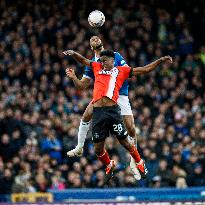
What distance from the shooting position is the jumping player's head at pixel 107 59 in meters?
16.3

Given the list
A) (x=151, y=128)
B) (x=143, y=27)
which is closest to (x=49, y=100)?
(x=151, y=128)

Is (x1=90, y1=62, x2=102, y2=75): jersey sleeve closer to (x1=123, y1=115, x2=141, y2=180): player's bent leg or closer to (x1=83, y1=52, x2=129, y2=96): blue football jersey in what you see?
(x1=83, y1=52, x2=129, y2=96): blue football jersey

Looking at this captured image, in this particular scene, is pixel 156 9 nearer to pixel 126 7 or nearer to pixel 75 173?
pixel 126 7

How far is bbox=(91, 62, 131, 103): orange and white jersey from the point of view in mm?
16500

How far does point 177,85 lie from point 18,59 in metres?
5.25

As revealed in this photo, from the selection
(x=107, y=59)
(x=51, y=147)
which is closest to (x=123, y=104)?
(x=107, y=59)

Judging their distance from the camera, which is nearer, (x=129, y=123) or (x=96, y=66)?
(x=96, y=66)

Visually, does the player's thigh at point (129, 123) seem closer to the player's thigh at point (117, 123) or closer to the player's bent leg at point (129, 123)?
the player's bent leg at point (129, 123)

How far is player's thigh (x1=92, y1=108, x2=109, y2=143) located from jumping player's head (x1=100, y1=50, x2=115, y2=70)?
83 cm

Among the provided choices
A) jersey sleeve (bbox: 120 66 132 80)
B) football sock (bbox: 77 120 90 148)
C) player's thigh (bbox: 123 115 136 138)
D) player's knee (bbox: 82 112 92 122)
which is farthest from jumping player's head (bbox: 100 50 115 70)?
football sock (bbox: 77 120 90 148)

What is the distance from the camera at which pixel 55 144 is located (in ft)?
83.7

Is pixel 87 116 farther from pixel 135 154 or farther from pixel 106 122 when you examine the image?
pixel 135 154

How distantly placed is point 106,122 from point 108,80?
0.79m

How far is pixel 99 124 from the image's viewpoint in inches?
650
